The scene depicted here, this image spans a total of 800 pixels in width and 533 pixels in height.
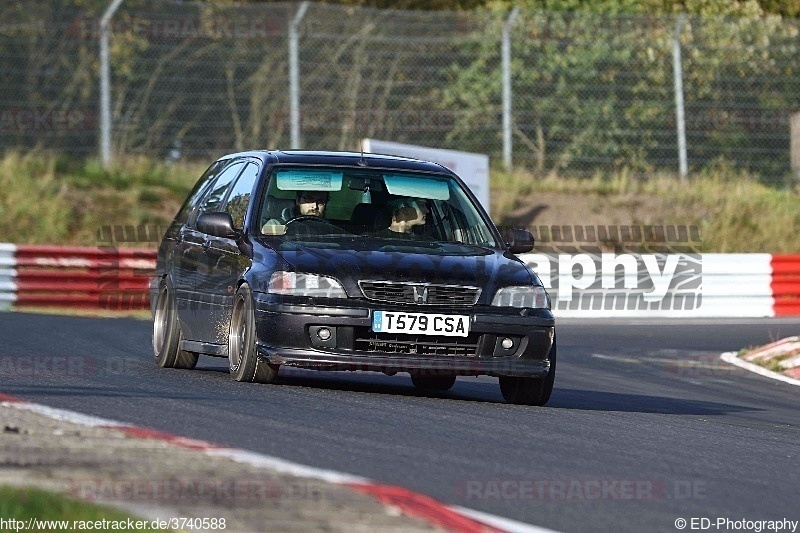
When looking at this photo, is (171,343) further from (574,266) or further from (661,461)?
(574,266)

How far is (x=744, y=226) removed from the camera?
95.3 ft

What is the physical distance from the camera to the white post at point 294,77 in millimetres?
24906

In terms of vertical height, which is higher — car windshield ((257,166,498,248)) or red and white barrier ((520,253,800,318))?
car windshield ((257,166,498,248))

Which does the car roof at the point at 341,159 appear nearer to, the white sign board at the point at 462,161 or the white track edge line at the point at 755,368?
the white track edge line at the point at 755,368

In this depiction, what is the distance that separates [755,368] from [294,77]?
1124 cm

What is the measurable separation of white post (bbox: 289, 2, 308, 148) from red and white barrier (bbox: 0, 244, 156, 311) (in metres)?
4.21

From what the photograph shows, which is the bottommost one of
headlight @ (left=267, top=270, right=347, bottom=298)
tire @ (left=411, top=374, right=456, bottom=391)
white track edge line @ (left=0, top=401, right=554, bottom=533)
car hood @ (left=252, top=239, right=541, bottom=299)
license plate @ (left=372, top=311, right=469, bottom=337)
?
tire @ (left=411, top=374, right=456, bottom=391)

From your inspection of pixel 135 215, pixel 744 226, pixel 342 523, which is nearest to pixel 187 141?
pixel 135 215

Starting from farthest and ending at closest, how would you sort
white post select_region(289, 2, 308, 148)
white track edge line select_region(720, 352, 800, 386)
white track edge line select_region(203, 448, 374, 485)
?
1. white post select_region(289, 2, 308, 148)
2. white track edge line select_region(720, 352, 800, 386)
3. white track edge line select_region(203, 448, 374, 485)

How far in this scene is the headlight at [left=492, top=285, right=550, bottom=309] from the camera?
9688 mm

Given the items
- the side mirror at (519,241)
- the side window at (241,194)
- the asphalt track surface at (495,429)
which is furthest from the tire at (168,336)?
the side mirror at (519,241)

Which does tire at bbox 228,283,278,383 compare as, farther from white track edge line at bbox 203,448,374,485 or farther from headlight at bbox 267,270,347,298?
white track edge line at bbox 203,448,374,485

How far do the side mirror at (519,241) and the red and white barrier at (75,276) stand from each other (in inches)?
443

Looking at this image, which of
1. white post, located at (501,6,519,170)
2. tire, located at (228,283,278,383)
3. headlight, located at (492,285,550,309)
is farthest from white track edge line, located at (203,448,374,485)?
white post, located at (501,6,519,170)
